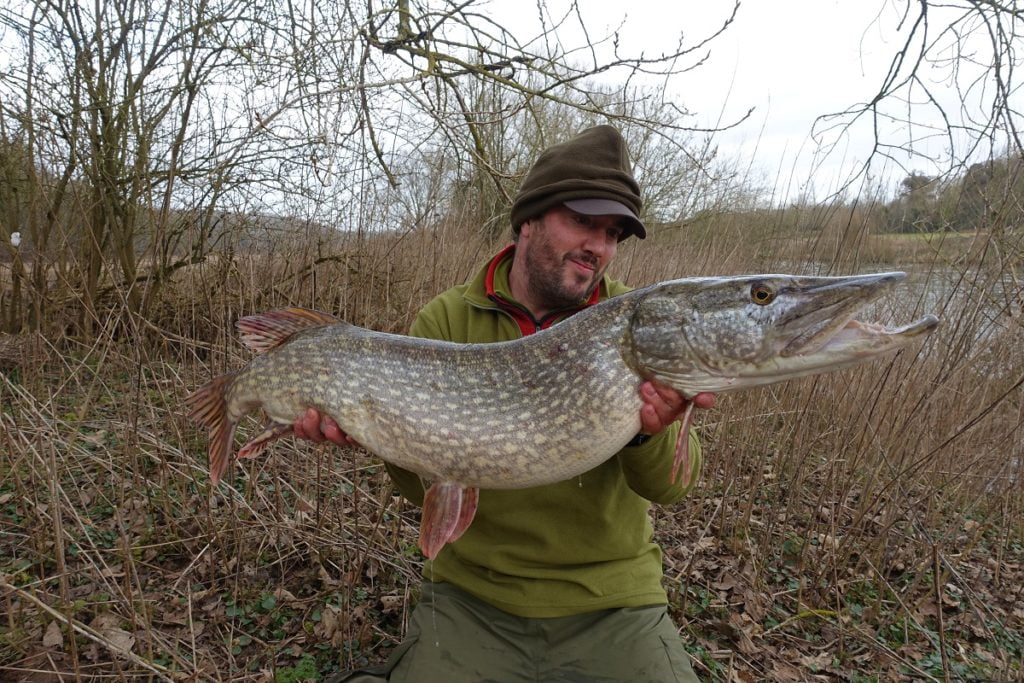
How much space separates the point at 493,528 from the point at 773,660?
4.23ft

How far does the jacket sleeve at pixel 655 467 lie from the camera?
163 cm

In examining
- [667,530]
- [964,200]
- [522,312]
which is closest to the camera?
[522,312]

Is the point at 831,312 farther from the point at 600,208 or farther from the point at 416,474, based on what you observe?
the point at 416,474

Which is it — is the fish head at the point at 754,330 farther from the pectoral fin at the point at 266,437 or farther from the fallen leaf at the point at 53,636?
the fallen leaf at the point at 53,636

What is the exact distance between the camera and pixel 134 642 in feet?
6.42

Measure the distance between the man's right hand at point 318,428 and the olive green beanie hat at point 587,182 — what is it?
97 cm

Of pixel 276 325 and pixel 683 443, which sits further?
pixel 276 325

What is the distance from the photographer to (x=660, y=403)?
1507 millimetres

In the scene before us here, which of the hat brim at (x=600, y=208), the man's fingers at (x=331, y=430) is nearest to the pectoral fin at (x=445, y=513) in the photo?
the man's fingers at (x=331, y=430)

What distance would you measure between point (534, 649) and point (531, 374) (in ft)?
2.67

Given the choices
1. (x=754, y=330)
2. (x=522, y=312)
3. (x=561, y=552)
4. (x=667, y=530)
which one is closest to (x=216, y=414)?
(x=522, y=312)

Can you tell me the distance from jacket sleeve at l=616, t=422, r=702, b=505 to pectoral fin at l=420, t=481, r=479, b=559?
45 centimetres

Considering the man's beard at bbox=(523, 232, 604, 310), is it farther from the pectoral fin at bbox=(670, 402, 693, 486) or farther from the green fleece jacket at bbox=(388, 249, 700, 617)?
the pectoral fin at bbox=(670, 402, 693, 486)

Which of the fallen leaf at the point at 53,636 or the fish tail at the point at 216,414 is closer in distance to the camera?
the fish tail at the point at 216,414
